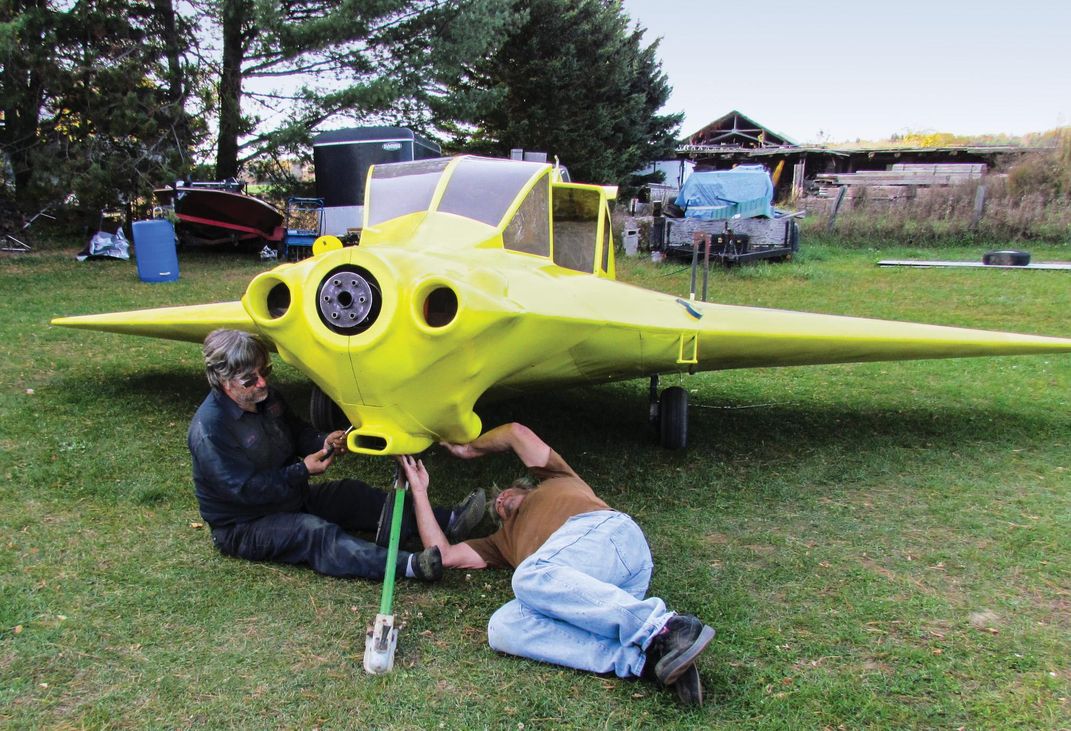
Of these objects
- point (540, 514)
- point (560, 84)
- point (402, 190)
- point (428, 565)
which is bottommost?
point (428, 565)

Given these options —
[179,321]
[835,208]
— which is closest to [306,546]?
[179,321]

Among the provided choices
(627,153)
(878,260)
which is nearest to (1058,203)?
(878,260)

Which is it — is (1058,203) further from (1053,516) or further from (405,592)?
(405,592)

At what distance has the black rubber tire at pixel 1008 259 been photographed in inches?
691

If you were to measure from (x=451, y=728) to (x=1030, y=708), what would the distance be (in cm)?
245

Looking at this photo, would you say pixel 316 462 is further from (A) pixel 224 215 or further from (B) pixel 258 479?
(A) pixel 224 215

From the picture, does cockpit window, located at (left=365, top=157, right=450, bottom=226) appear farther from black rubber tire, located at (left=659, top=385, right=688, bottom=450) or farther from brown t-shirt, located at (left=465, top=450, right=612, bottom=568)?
black rubber tire, located at (left=659, top=385, right=688, bottom=450)

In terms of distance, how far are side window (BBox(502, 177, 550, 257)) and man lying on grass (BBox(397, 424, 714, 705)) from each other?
1.70 m

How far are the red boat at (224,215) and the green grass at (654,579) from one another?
11.8 metres

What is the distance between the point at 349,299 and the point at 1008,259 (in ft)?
62.4

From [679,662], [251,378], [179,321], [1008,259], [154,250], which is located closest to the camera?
[679,662]

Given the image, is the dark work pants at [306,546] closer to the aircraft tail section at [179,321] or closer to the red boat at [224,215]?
the aircraft tail section at [179,321]

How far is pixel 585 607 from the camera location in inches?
131

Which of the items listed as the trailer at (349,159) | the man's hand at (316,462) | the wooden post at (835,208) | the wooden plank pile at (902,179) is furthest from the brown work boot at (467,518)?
the wooden plank pile at (902,179)
